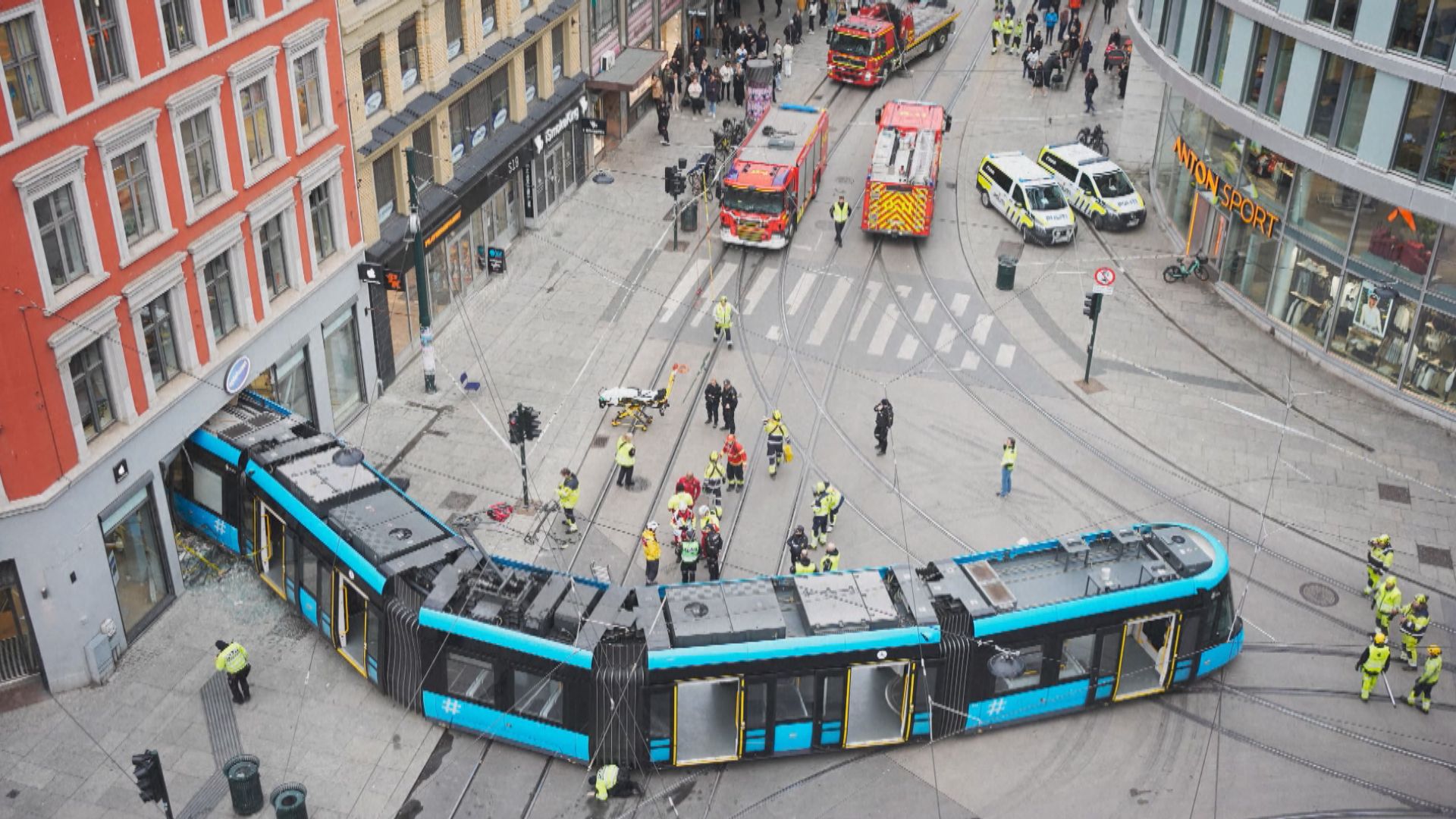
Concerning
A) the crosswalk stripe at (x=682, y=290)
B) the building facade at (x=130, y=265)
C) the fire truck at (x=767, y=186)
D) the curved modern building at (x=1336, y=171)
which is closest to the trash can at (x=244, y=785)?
the building facade at (x=130, y=265)

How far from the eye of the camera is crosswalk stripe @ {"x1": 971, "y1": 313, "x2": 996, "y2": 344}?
42.0 meters

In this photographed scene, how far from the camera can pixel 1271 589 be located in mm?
31594

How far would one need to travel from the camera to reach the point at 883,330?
140 ft

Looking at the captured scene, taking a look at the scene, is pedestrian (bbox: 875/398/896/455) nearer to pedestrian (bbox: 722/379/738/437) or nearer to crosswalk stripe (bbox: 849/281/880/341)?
pedestrian (bbox: 722/379/738/437)

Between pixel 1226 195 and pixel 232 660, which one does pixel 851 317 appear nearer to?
pixel 1226 195

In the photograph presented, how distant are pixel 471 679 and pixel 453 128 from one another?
68.3 ft

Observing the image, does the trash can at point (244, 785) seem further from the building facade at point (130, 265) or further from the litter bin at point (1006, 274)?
the litter bin at point (1006, 274)

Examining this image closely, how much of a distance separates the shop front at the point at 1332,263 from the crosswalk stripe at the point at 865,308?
34.7 feet

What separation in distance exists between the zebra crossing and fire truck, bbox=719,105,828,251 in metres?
1.25

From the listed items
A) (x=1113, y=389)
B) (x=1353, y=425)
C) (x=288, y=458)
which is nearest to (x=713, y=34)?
(x=1113, y=389)

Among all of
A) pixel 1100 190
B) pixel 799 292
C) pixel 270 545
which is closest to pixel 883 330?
pixel 799 292

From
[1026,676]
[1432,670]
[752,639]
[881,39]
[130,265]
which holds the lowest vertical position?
[1432,670]

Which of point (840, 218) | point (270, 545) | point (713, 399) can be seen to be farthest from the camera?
point (840, 218)

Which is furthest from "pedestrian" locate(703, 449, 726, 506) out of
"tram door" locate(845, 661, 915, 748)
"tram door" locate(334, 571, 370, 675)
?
"tram door" locate(334, 571, 370, 675)
